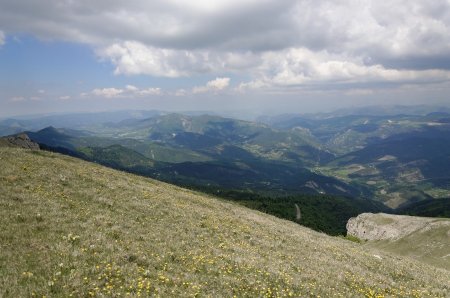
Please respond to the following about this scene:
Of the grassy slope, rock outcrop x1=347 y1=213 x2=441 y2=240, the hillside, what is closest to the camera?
the grassy slope

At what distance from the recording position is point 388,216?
113m

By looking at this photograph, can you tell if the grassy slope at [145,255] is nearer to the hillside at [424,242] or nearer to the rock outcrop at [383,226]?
the hillside at [424,242]

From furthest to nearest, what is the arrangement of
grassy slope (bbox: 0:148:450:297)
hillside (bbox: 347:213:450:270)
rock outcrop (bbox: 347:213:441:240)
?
rock outcrop (bbox: 347:213:441:240) < hillside (bbox: 347:213:450:270) < grassy slope (bbox: 0:148:450:297)

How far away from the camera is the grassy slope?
48.2 feet

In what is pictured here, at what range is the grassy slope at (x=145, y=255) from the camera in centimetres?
1468

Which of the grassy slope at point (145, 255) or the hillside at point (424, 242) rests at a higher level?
the grassy slope at point (145, 255)

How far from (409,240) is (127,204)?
6040 cm

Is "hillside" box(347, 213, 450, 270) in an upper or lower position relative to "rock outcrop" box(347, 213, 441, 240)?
upper

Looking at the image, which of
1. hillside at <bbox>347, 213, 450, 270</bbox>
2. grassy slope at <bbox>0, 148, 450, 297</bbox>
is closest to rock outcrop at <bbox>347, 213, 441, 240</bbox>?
hillside at <bbox>347, 213, 450, 270</bbox>

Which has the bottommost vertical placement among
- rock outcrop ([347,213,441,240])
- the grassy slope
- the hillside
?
rock outcrop ([347,213,441,240])

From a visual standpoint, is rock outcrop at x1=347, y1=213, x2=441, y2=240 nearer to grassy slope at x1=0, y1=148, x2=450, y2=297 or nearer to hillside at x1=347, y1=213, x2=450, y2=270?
hillside at x1=347, y1=213, x2=450, y2=270

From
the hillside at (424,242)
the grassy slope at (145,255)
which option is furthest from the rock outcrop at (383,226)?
the grassy slope at (145,255)

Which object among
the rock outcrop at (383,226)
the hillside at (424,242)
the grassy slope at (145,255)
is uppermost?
the grassy slope at (145,255)

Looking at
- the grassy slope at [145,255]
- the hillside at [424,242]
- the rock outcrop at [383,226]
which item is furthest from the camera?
the rock outcrop at [383,226]
